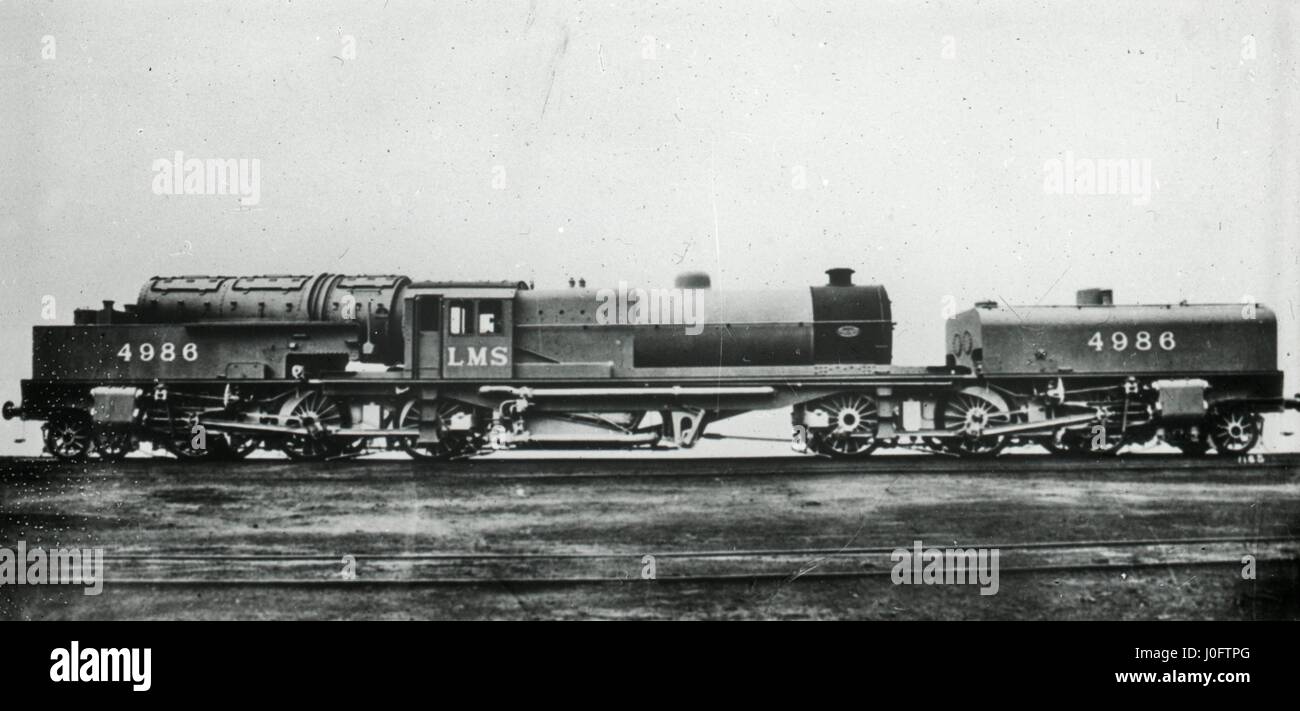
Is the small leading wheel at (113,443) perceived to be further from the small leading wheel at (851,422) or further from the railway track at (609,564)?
the small leading wheel at (851,422)

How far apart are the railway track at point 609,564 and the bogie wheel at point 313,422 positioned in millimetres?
4967

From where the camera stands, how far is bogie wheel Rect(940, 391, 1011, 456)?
12.4 m

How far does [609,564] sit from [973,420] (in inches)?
289

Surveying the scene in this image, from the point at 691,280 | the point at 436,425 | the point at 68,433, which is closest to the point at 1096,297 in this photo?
the point at 691,280

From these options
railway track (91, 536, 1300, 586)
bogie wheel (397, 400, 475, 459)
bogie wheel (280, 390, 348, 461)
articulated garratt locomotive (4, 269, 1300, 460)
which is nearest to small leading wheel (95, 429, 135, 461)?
articulated garratt locomotive (4, 269, 1300, 460)

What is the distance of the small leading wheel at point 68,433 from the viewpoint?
12.3 m

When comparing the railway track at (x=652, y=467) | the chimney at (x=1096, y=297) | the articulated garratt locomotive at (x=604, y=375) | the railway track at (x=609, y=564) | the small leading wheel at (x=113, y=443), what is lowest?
the railway track at (x=609, y=564)

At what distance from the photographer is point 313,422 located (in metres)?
12.4

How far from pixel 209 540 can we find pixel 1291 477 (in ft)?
41.1

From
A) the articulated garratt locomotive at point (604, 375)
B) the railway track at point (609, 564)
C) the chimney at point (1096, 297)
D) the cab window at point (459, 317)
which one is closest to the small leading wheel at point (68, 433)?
the articulated garratt locomotive at point (604, 375)

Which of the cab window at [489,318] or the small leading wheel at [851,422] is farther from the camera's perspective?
the cab window at [489,318]

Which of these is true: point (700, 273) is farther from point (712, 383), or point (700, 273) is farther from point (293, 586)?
point (293, 586)

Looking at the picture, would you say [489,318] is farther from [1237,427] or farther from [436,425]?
[1237,427]
